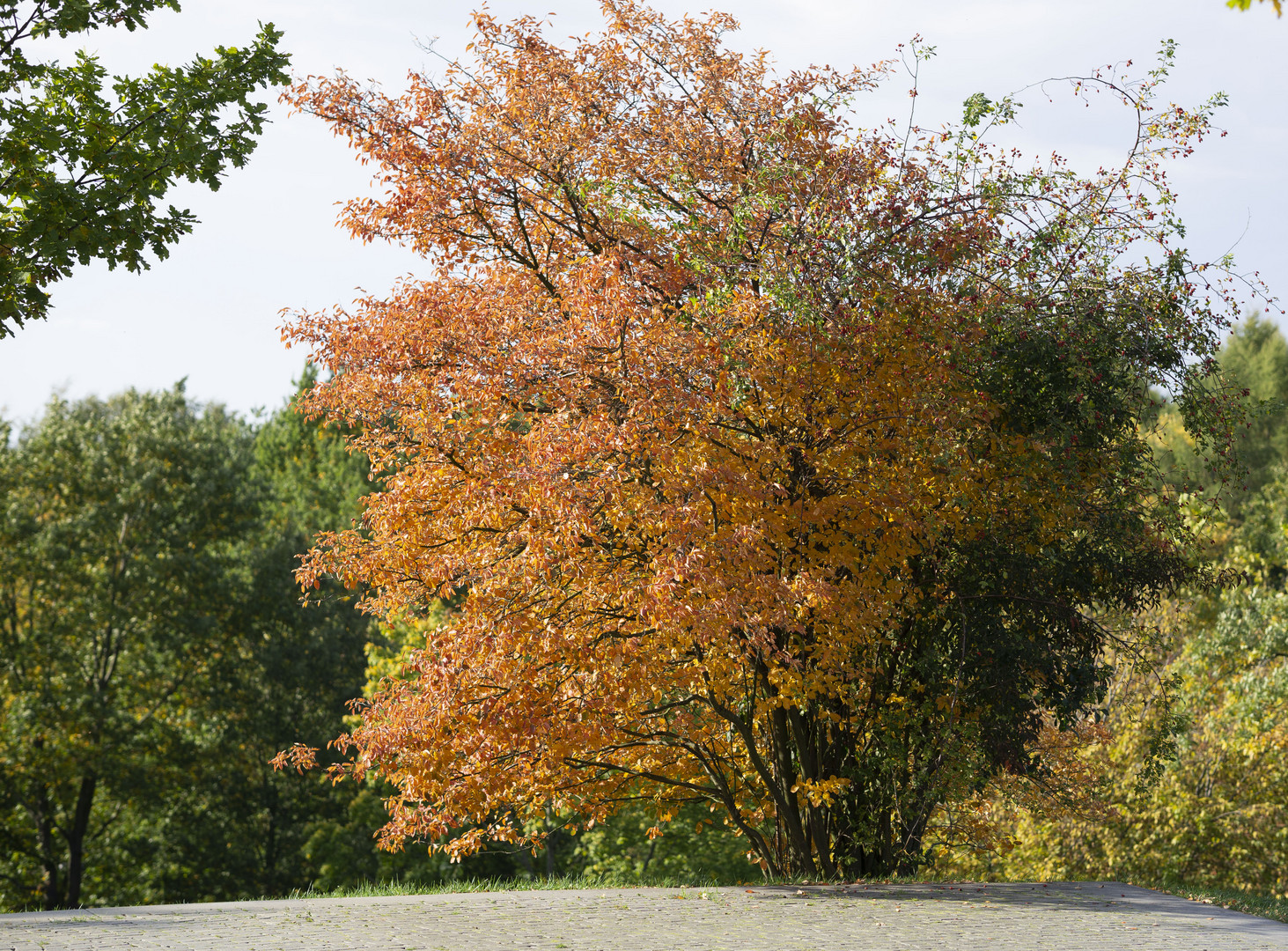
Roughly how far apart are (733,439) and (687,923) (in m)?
3.93

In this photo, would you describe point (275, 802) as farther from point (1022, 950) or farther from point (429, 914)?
point (1022, 950)

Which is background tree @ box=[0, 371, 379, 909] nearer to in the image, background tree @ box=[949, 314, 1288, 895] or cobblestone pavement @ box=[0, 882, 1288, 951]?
cobblestone pavement @ box=[0, 882, 1288, 951]

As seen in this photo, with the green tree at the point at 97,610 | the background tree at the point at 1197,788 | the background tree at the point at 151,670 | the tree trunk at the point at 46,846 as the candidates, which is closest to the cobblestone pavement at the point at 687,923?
the background tree at the point at 1197,788

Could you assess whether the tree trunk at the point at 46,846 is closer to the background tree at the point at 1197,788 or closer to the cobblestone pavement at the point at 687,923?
the cobblestone pavement at the point at 687,923

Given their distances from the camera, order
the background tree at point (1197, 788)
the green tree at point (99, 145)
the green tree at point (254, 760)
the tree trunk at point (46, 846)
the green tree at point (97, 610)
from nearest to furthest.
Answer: the green tree at point (99, 145) < the background tree at point (1197, 788) < the green tree at point (97, 610) < the tree trunk at point (46, 846) < the green tree at point (254, 760)

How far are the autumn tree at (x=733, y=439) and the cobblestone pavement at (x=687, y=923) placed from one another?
0.88 m

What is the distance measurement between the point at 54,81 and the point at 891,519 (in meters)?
7.71

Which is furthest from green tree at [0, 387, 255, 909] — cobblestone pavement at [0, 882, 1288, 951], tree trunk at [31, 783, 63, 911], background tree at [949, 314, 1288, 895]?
background tree at [949, 314, 1288, 895]

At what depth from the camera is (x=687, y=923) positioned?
8297 mm

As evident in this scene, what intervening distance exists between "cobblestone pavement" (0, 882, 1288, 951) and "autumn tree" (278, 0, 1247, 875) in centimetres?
88

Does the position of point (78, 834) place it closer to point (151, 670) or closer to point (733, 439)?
point (151, 670)

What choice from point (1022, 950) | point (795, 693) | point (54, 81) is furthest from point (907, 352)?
point (54, 81)

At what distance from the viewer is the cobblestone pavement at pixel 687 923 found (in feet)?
24.3

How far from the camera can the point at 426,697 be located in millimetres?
9211
